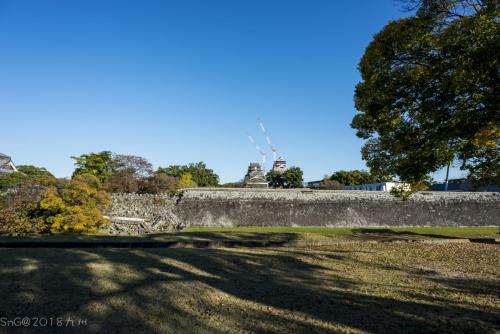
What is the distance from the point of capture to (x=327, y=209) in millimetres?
23266

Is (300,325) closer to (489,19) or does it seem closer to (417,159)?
(489,19)

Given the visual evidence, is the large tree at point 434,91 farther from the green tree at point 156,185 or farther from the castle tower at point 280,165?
the castle tower at point 280,165

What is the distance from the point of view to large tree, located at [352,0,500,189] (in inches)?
276

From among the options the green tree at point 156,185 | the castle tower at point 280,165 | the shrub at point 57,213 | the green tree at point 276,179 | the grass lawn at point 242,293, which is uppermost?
the castle tower at point 280,165

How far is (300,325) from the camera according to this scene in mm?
4078

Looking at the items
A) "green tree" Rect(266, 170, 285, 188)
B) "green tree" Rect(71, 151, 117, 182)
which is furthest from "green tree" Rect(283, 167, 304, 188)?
"green tree" Rect(71, 151, 117, 182)

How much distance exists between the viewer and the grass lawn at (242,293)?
413 cm

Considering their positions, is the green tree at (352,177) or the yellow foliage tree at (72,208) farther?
the green tree at (352,177)

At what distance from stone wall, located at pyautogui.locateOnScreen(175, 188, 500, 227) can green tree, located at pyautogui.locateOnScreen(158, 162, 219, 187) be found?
115 ft

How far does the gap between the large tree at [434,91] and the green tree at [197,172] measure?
50.3m

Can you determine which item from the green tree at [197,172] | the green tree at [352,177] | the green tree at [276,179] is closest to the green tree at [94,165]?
the green tree at [197,172]

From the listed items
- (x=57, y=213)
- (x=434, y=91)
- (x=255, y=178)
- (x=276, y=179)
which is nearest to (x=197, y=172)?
(x=276, y=179)

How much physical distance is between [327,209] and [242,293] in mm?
19063

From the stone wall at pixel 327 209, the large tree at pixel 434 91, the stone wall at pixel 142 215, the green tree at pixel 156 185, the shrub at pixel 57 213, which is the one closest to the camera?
the large tree at pixel 434 91
